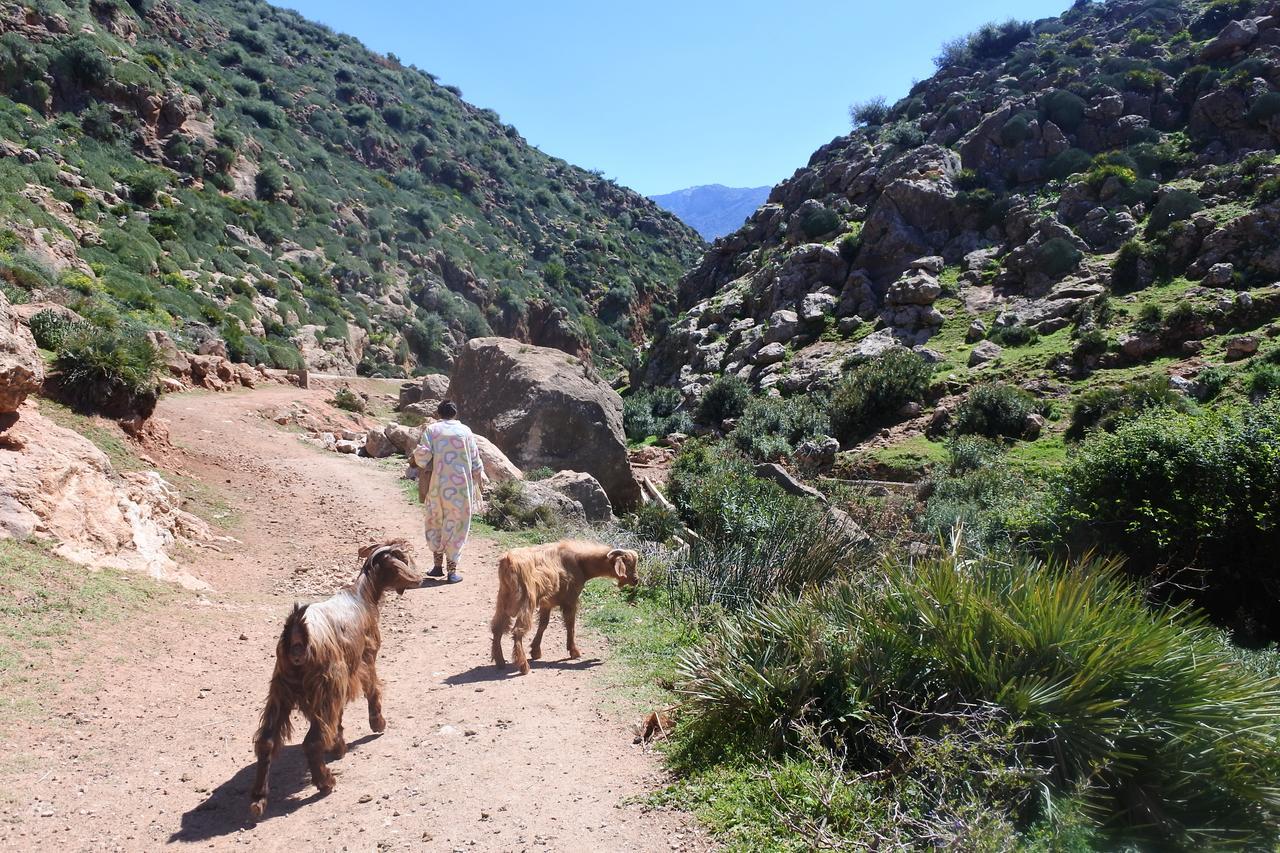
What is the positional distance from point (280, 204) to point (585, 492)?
132ft

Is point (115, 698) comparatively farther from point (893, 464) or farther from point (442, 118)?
point (442, 118)

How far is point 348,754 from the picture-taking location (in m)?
4.90

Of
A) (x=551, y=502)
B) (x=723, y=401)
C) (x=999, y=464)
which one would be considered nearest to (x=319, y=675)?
(x=551, y=502)

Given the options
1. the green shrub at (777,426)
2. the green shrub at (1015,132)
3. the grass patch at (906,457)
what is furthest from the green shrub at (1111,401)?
the green shrub at (1015,132)

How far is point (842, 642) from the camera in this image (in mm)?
4953

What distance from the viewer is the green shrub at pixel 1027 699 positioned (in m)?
3.73

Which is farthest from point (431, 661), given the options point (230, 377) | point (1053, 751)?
point (230, 377)

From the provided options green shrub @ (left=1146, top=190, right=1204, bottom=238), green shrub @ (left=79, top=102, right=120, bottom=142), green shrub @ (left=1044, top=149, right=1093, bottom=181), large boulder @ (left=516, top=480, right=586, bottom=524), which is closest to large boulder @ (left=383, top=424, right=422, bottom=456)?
large boulder @ (left=516, top=480, right=586, bottom=524)

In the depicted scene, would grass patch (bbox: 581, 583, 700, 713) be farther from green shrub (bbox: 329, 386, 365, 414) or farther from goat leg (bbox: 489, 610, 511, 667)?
green shrub (bbox: 329, 386, 365, 414)

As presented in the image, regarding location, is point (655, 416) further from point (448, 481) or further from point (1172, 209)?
point (448, 481)

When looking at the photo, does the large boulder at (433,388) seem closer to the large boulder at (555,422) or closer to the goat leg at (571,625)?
the large boulder at (555,422)

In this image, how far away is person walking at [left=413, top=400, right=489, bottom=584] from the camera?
9.05 metres

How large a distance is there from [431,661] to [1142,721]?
5.13 m

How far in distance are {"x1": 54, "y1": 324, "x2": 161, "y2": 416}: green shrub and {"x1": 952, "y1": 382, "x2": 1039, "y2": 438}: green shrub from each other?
2258cm
